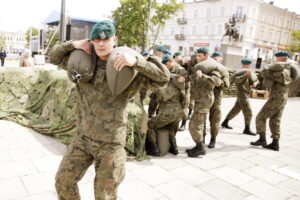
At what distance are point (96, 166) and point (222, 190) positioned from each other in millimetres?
2519

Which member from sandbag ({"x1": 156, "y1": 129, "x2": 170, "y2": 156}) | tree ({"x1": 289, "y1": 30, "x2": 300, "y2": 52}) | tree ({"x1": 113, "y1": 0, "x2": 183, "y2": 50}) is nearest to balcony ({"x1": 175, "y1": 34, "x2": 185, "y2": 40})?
tree ({"x1": 289, "y1": 30, "x2": 300, "y2": 52})

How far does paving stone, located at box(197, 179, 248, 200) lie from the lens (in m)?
3.96

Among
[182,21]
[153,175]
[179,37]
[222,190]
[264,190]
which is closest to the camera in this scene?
[222,190]

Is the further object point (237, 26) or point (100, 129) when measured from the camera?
point (237, 26)

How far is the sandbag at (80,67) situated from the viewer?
7.39 feet

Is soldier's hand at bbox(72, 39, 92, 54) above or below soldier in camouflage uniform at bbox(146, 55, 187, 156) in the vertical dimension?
above

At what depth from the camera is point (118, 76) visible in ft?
7.06

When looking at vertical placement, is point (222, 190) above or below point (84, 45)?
below

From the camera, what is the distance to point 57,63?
101 inches

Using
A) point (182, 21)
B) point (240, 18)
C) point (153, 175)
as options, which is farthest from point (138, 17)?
point (182, 21)

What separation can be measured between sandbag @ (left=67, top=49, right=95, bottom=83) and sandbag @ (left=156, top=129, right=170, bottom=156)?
3.21 metres

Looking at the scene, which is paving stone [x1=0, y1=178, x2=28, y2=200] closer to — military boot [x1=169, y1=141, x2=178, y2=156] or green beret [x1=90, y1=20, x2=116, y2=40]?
green beret [x1=90, y1=20, x2=116, y2=40]

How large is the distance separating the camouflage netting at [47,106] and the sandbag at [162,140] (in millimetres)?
337

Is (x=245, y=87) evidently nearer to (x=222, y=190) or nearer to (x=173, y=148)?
(x=173, y=148)
